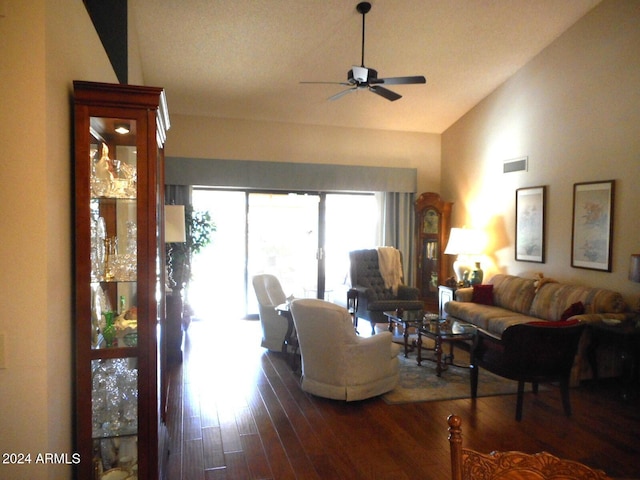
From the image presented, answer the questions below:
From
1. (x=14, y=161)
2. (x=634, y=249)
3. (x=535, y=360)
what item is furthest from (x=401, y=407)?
(x=14, y=161)

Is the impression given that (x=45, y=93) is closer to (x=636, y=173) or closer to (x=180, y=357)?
(x=180, y=357)

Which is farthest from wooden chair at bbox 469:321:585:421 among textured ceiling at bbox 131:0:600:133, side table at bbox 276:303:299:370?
textured ceiling at bbox 131:0:600:133

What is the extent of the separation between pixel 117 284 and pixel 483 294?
5.05 m

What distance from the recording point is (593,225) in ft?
16.2

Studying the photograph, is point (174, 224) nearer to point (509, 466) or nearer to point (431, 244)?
point (509, 466)

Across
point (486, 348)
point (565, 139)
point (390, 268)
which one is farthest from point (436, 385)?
point (565, 139)

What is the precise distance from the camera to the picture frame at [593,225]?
4.75 m

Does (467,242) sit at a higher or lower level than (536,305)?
higher

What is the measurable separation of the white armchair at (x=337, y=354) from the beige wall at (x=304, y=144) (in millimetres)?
3965

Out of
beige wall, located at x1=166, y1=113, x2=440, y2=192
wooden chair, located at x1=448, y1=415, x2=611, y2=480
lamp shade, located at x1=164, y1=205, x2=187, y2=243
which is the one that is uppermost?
beige wall, located at x1=166, y1=113, x2=440, y2=192

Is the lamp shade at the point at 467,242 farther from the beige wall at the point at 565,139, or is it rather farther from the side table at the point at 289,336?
the side table at the point at 289,336

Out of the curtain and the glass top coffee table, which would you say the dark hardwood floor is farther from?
the curtain

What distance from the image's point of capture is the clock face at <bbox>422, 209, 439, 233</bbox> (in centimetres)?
757

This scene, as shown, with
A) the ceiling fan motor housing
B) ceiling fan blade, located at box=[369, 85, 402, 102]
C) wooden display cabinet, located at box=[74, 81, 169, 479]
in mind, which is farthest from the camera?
ceiling fan blade, located at box=[369, 85, 402, 102]
